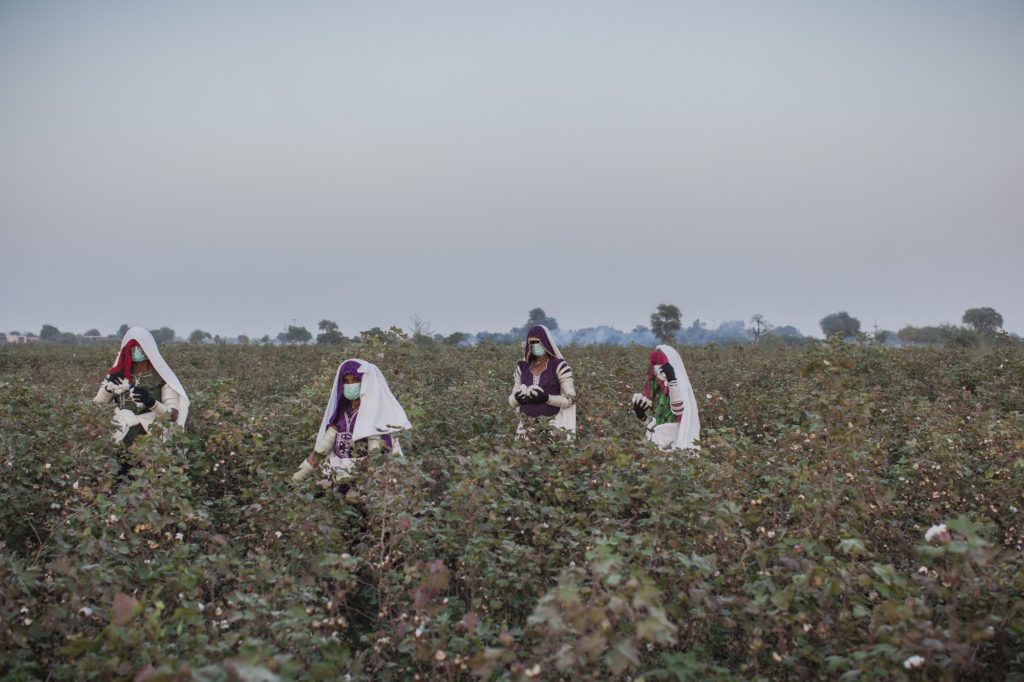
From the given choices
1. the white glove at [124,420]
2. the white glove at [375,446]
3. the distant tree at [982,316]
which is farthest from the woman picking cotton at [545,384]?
the distant tree at [982,316]

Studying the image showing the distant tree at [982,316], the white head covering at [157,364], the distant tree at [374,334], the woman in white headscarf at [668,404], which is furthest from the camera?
the distant tree at [982,316]

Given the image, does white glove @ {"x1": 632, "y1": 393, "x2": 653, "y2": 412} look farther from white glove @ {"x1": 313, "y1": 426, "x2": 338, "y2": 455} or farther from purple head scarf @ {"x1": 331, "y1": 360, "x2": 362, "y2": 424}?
white glove @ {"x1": 313, "y1": 426, "x2": 338, "y2": 455}

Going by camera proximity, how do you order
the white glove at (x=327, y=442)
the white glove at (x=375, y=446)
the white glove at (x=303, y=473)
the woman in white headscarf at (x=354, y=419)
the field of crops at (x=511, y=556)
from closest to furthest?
the field of crops at (x=511, y=556), the white glove at (x=375, y=446), the white glove at (x=303, y=473), the woman in white headscarf at (x=354, y=419), the white glove at (x=327, y=442)

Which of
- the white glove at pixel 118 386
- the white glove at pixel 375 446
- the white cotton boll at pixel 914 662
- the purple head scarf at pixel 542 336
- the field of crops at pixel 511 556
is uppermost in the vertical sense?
the purple head scarf at pixel 542 336

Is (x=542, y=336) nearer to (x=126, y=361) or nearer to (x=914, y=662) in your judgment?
(x=126, y=361)

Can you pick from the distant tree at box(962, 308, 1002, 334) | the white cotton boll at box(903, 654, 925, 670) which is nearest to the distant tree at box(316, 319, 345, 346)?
the white cotton boll at box(903, 654, 925, 670)

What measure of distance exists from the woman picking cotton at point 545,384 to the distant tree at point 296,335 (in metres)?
22.5

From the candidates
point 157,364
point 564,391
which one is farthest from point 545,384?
point 157,364

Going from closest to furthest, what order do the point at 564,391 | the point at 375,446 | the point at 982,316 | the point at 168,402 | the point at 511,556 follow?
the point at 511,556, the point at 375,446, the point at 168,402, the point at 564,391, the point at 982,316

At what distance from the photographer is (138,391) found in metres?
5.82

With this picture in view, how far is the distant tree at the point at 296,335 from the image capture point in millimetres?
28319

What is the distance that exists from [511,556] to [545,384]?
10.0 ft

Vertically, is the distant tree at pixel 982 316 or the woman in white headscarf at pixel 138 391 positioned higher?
the distant tree at pixel 982 316

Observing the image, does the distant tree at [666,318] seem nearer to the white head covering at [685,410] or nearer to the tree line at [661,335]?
the tree line at [661,335]
